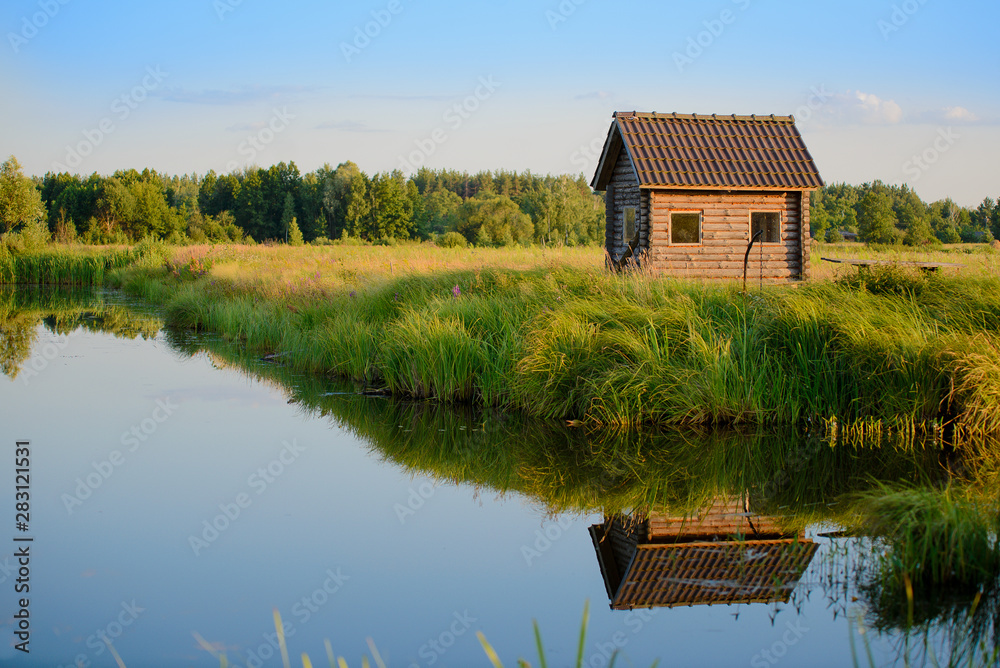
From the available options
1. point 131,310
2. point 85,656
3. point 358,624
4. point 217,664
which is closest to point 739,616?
point 358,624

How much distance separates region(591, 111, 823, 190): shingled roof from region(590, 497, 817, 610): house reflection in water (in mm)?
12128

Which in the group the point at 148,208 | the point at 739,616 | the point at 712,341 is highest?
the point at 148,208

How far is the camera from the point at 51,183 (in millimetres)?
70875

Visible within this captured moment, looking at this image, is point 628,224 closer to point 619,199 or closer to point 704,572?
point 619,199

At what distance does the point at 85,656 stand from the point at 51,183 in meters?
77.2

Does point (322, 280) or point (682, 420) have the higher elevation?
point (322, 280)

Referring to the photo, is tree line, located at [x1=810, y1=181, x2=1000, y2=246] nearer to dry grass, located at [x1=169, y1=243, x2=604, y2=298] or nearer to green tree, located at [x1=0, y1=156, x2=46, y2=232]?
dry grass, located at [x1=169, y1=243, x2=604, y2=298]

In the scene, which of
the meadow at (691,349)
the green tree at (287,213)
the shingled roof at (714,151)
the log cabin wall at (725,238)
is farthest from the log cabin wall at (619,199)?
the green tree at (287,213)

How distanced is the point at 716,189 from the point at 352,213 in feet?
170

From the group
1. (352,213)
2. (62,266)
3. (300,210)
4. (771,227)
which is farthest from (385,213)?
(771,227)

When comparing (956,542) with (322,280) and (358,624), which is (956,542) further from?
(322,280)

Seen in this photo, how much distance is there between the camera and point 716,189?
18.2 m

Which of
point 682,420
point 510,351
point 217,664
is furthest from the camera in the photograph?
point 510,351

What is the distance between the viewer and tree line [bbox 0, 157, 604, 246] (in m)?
57.8
